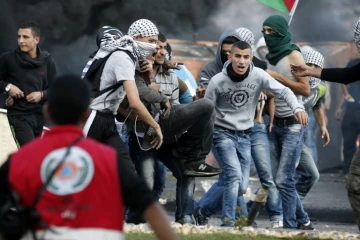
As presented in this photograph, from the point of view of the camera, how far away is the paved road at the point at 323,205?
11477 mm

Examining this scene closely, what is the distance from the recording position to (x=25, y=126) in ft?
34.2

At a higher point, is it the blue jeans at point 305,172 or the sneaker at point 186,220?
the blue jeans at point 305,172

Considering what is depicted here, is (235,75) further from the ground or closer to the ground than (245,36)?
closer to the ground

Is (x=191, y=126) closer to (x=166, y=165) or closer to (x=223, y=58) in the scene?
(x=166, y=165)

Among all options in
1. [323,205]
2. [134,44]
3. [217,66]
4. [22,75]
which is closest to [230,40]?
[217,66]

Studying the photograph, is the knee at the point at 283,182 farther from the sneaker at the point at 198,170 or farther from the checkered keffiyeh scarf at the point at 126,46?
the checkered keffiyeh scarf at the point at 126,46

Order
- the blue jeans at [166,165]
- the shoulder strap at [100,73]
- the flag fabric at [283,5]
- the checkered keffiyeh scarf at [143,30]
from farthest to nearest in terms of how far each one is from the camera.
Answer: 1. the flag fabric at [283,5]
2. the blue jeans at [166,165]
3. the checkered keffiyeh scarf at [143,30]
4. the shoulder strap at [100,73]

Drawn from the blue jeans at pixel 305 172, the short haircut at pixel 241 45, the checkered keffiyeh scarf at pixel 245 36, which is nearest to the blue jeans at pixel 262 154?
the blue jeans at pixel 305 172

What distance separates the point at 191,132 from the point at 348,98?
1031 centimetres

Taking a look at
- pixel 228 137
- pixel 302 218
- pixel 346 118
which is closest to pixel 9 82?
pixel 228 137

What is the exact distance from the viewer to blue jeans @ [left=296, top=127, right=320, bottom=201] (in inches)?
412

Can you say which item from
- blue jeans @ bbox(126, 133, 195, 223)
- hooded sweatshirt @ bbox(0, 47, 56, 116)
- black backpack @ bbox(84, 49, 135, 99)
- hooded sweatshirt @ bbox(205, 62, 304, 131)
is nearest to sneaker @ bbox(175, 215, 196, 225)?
blue jeans @ bbox(126, 133, 195, 223)

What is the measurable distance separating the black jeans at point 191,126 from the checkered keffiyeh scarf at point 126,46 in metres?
0.54

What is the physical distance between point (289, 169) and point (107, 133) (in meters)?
2.28
